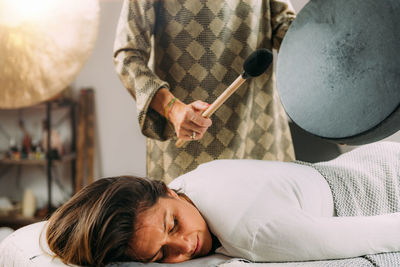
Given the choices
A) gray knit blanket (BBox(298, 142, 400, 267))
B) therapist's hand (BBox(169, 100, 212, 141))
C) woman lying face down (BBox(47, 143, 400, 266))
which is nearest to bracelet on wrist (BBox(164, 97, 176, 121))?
therapist's hand (BBox(169, 100, 212, 141))

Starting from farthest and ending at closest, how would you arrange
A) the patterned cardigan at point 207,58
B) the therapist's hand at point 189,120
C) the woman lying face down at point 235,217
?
the patterned cardigan at point 207,58 → the therapist's hand at point 189,120 → the woman lying face down at point 235,217

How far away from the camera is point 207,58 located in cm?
113

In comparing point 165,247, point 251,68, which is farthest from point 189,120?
point 165,247

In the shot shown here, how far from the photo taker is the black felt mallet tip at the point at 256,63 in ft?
2.87

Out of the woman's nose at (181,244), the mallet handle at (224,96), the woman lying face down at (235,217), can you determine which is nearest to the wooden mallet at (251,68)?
the mallet handle at (224,96)

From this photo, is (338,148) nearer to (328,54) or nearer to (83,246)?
(328,54)

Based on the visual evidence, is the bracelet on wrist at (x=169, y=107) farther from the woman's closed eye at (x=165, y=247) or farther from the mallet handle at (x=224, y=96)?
the woman's closed eye at (x=165, y=247)

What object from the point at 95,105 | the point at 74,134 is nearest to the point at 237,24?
the point at 95,105

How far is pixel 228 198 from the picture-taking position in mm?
876

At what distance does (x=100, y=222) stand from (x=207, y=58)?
58 cm

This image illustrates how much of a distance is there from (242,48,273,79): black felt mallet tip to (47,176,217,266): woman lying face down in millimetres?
357

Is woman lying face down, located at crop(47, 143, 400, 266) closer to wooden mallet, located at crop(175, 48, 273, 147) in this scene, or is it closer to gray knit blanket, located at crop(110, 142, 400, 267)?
gray knit blanket, located at crop(110, 142, 400, 267)

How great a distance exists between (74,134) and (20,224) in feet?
2.44

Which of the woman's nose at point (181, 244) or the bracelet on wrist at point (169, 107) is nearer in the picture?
the woman's nose at point (181, 244)
